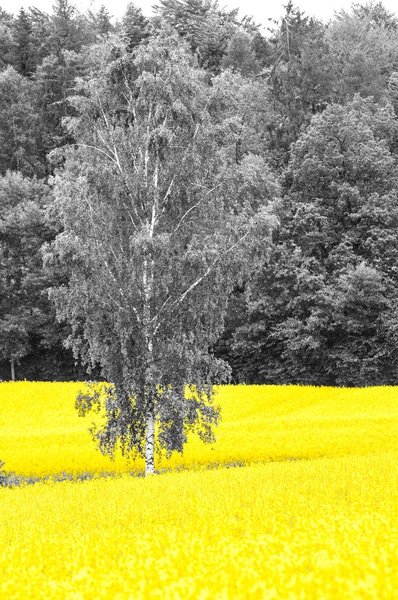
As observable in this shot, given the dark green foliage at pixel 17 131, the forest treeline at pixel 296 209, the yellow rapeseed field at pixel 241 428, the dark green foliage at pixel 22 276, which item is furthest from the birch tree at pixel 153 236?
the dark green foliage at pixel 17 131

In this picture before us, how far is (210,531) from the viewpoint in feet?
30.7

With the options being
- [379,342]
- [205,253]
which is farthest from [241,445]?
[379,342]

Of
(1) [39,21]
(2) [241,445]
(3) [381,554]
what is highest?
(1) [39,21]

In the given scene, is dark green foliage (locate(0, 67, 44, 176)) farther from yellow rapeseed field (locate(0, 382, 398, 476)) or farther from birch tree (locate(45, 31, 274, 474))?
birch tree (locate(45, 31, 274, 474))

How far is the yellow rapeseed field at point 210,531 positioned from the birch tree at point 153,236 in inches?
105

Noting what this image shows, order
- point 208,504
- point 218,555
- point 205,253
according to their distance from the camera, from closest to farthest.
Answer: point 218,555
point 208,504
point 205,253

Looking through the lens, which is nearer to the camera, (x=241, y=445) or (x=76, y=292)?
(x=76, y=292)

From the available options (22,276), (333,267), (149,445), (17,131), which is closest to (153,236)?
(149,445)

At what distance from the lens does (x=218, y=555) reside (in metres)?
7.72

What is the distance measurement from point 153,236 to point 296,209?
32.1m

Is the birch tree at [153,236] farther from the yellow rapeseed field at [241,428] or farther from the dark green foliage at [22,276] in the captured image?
the dark green foliage at [22,276]

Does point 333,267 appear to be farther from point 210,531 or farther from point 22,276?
point 210,531

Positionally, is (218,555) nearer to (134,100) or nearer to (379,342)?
(134,100)

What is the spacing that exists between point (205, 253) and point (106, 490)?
25.5 feet
